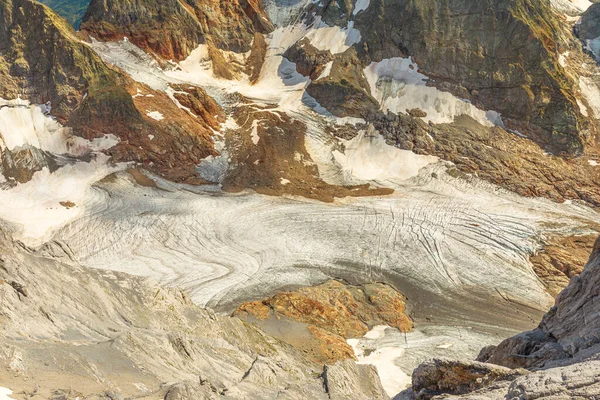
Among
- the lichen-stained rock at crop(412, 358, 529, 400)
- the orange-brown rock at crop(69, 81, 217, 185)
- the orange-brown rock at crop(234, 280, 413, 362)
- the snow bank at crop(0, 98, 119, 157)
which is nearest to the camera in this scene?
the lichen-stained rock at crop(412, 358, 529, 400)

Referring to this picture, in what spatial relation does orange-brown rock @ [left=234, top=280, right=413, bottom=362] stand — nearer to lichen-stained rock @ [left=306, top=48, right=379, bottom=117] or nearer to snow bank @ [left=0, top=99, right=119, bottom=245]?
snow bank @ [left=0, top=99, right=119, bottom=245]

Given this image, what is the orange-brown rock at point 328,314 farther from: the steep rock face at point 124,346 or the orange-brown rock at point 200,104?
the orange-brown rock at point 200,104

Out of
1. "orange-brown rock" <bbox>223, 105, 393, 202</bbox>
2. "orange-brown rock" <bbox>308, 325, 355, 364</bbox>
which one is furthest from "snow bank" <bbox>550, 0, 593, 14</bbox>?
"orange-brown rock" <bbox>308, 325, 355, 364</bbox>

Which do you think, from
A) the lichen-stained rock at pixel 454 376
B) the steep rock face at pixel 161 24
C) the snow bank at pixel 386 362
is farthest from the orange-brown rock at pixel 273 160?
the lichen-stained rock at pixel 454 376

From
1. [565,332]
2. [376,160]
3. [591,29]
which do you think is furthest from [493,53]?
[565,332]

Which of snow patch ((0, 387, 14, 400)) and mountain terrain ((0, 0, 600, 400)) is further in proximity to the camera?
mountain terrain ((0, 0, 600, 400))

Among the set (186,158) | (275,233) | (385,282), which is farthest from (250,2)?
(385,282)
